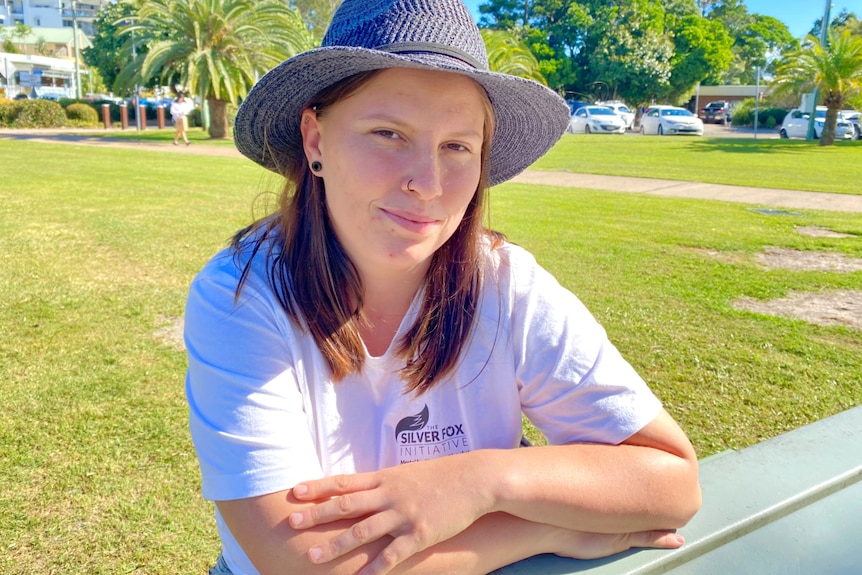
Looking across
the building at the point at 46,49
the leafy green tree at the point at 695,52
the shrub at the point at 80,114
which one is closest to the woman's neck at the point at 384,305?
the shrub at the point at 80,114

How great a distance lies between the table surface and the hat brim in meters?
0.84

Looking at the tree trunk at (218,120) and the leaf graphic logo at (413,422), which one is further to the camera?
the tree trunk at (218,120)

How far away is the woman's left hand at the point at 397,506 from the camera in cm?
114

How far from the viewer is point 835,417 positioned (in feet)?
5.55

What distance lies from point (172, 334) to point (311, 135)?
10.4 feet

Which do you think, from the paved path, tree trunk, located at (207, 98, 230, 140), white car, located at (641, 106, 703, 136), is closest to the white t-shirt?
the paved path

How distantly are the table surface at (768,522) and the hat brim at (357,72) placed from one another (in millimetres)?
839

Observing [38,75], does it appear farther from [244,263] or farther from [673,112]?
[244,263]

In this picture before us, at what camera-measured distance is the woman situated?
1218mm

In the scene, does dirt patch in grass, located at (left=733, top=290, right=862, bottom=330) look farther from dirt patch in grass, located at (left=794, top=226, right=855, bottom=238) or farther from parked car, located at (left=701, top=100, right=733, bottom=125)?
parked car, located at (left=701, top=100, right=733, bottom=125)

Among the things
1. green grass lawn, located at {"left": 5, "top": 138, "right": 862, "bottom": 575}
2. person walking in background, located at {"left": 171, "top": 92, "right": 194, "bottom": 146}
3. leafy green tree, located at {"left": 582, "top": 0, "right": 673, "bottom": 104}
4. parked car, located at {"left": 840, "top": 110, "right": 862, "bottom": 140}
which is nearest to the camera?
green grass lawn, located at {"left": 5, "top": 138, "right": 862, "bottom": 575}

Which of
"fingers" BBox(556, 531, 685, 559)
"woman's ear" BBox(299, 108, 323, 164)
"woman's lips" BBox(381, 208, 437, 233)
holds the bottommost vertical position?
"fingers" BBox(556, 531, 685, 559)

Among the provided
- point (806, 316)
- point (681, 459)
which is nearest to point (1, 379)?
point (681, 459)

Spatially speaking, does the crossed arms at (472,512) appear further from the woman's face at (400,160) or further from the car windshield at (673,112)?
the car windshield at (673,112)
